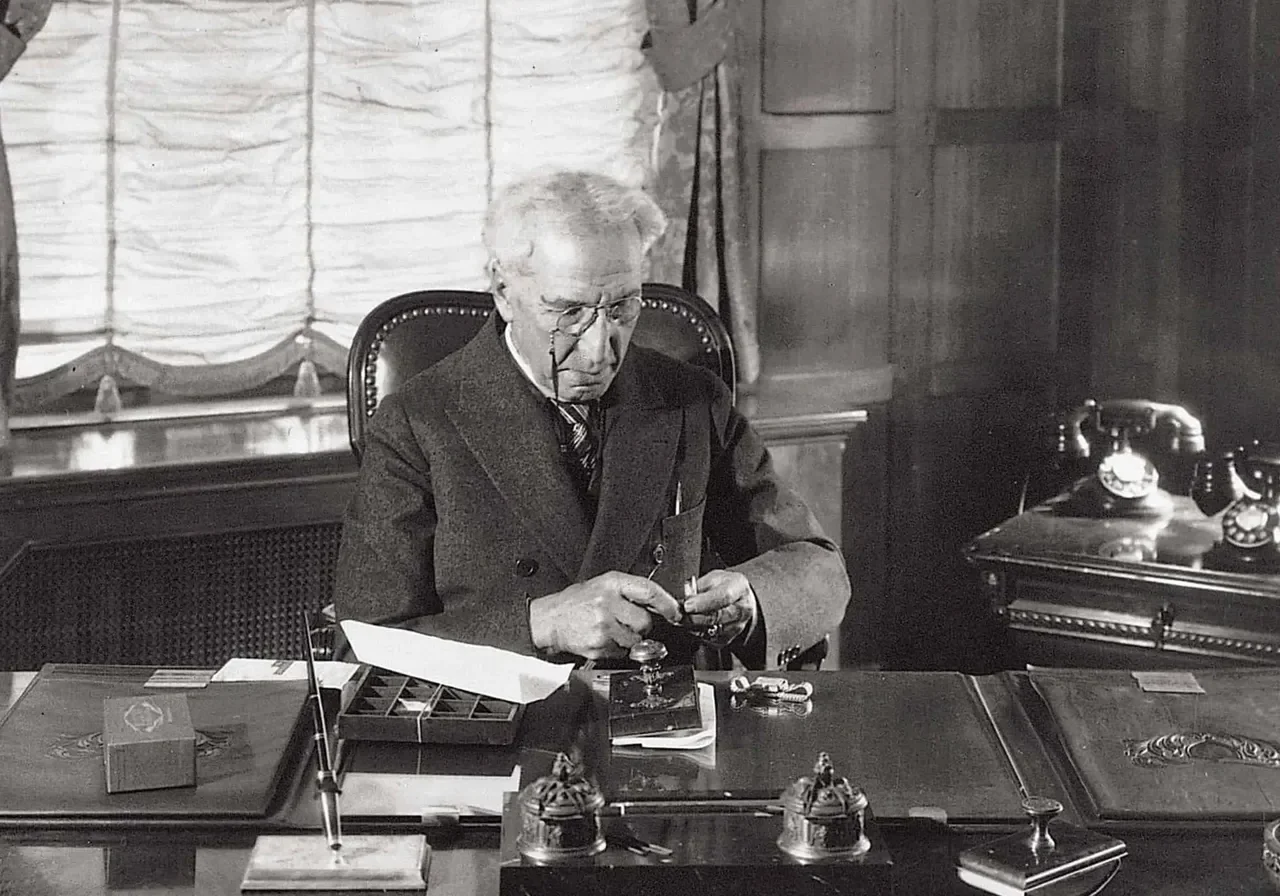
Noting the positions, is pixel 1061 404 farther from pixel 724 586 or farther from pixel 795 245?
pixel 724 586

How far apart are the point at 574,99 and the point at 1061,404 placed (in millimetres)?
1738

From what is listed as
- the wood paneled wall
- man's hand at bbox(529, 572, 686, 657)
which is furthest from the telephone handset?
man's hand at bbox(529, 572, 686, 657)

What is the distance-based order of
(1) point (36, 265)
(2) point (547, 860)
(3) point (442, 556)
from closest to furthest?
(2) point (547, 860) < (3) point (442, 556) < (1) point (36, 265)

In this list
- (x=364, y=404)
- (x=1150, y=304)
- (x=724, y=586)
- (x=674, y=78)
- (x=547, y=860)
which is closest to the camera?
(x=547, y=860)

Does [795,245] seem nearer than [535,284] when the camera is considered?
No

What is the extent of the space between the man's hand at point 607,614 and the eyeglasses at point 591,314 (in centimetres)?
41

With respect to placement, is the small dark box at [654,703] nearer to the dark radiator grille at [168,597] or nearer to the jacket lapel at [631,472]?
the jacket lapel at [631,472]

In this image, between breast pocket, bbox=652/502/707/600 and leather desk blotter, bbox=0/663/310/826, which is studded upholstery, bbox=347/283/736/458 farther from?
leather desk blotter, bbox=0/663/310/826

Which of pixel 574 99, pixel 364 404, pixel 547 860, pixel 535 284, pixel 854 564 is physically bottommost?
pixel 854 564

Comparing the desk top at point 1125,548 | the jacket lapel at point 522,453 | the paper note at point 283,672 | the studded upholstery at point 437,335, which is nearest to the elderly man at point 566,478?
the jacket lapel at point 522,453

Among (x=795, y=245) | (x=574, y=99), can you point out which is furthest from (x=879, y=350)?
(x=574, y=99)

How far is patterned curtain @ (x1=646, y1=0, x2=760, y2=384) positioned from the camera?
13.7ft

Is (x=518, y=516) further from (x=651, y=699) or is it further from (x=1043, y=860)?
(x=1043, y=860)

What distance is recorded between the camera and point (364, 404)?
2.73 m
